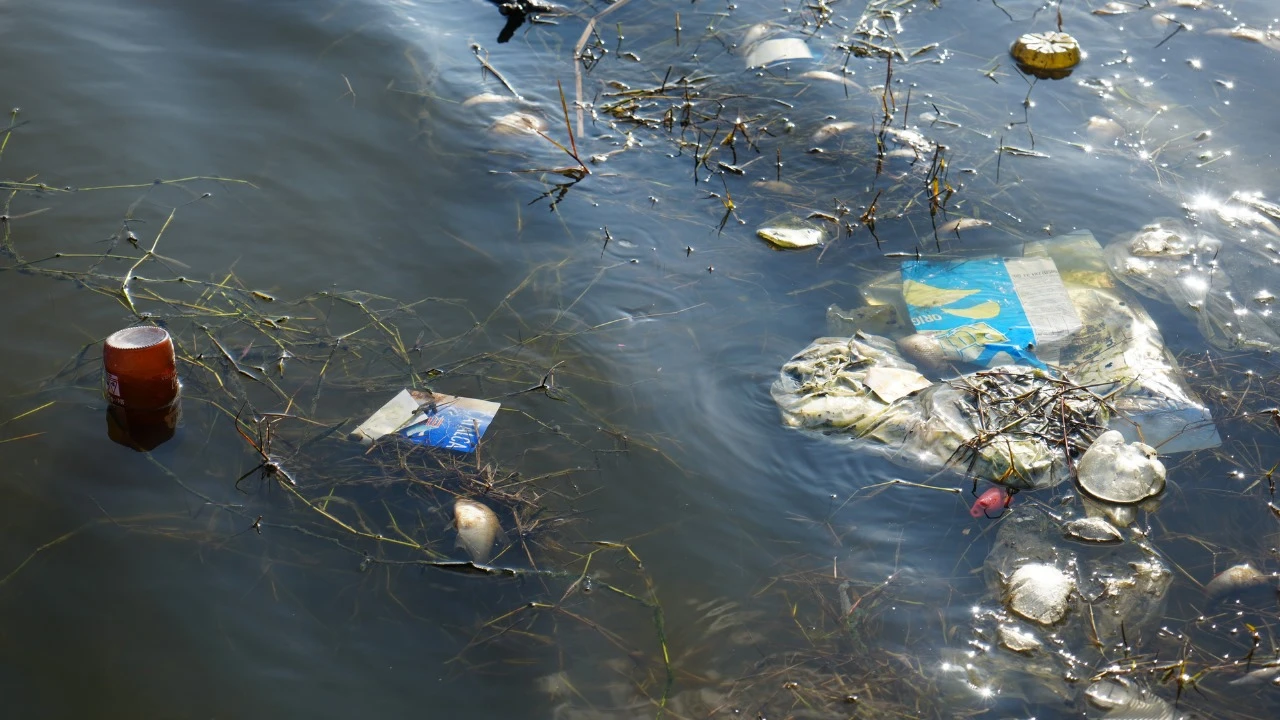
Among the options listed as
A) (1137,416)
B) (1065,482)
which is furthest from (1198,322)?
(1065,482)

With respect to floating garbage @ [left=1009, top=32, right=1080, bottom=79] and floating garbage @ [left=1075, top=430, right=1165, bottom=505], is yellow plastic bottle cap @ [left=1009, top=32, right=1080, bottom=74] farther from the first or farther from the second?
floating garbage @ [left=1075, top=430, right=1165, bottom=505]

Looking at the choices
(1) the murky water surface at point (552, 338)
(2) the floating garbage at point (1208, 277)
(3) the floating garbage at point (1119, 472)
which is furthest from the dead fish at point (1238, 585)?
(2) the floating garbage at point (1208, 277)

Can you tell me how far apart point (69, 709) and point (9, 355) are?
1.27 metres

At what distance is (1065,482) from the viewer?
2.75 metres

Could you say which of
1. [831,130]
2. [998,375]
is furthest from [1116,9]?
[998,375]

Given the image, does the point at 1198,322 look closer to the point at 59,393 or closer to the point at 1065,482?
the point at 1065,482

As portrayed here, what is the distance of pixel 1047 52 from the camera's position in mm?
4664

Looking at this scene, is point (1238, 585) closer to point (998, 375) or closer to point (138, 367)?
point (998, 375)

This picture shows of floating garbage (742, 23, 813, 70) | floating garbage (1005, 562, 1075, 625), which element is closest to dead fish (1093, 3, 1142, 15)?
floating garbage (742, 23, 813, 70)

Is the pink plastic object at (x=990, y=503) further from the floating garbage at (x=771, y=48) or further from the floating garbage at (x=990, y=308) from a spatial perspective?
the floating garbage at (x=771, y=48)

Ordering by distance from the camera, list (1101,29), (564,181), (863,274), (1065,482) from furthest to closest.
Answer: (1101,29)
(564,181)
(863,274)
(1065,482)

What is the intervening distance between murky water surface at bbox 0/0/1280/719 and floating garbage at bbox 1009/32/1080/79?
9cm

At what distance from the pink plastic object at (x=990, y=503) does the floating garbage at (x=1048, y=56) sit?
109 inches

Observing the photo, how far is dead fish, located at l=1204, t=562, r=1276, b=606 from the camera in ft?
8.14
